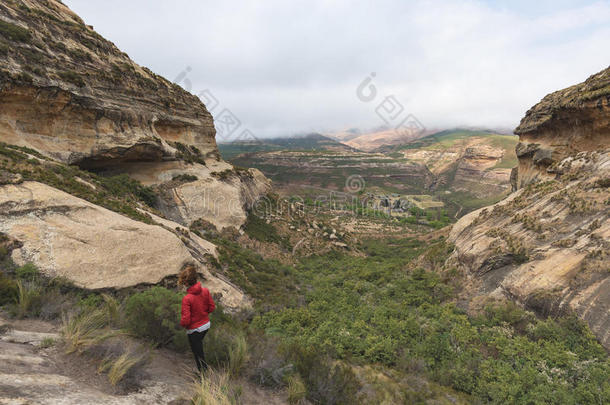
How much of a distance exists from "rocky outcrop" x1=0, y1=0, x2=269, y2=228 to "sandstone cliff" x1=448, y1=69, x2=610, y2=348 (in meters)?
18.9

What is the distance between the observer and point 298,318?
10.2 metres

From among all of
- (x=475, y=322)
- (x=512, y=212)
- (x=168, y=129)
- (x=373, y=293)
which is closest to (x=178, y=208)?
(x=168, y=129)

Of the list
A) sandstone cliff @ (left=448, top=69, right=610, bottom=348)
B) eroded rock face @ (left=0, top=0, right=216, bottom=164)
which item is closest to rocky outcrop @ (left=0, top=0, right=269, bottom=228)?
eroded rock face @ (left=0, top=0, right=216, bottom=164)

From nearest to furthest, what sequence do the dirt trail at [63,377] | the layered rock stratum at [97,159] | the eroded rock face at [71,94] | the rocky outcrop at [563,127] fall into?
the dirt trail at [63,377] < the layered rock stratum at [97,159] < the eroded rock face at [71,94] < the rocky outcrop at [563,127]

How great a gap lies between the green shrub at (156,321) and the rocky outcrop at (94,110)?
16271 millimetres

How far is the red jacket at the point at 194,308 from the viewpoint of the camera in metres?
3.90

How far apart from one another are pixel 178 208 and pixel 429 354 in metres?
19.5

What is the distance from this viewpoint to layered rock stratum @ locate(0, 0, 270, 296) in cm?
800

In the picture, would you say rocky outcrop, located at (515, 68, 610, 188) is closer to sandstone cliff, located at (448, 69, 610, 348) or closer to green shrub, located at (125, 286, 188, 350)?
sandstone cliff, located at (448, 69, 610, 348)

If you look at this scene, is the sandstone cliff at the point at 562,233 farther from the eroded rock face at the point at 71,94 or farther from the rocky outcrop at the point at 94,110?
→ the eroded rock face at the point at 71,94

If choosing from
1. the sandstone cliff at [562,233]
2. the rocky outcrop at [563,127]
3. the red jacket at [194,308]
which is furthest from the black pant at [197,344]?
the rocky outcrop at [563,127]

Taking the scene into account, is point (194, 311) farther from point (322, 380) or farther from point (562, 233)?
point (562, 233)

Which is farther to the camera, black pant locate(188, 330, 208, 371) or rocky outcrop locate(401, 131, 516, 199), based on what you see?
rocky outcrop locate(401, 131, 516, 199)

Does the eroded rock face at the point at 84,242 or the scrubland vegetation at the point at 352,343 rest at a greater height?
the eroded rock face at the point at 84,242
